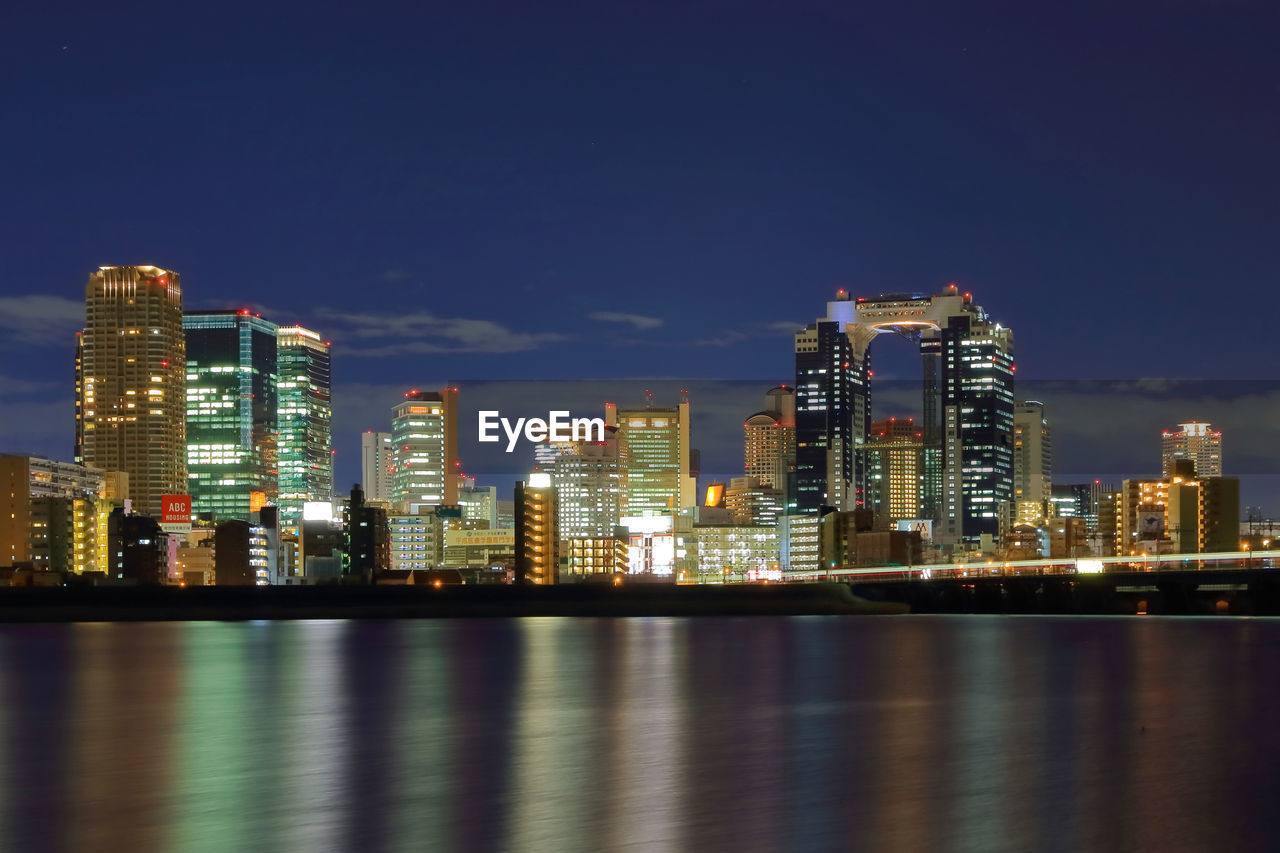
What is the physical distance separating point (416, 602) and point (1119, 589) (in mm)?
43400

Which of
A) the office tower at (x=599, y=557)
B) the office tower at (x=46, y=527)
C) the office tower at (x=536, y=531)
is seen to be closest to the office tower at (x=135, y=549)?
the office tower at (x=46, y=527)

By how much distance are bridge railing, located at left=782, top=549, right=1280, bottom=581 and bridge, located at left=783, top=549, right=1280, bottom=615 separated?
11 cm

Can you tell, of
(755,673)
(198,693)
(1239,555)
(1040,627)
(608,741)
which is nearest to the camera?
(608,741)

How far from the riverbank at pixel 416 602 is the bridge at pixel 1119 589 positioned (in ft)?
10.8

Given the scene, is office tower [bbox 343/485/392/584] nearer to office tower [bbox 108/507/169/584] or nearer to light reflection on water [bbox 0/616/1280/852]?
office tower [bbox 108/507/169/584]

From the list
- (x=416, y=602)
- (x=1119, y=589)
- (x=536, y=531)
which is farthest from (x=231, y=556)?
(x=1119, y=589)

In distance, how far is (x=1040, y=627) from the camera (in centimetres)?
6153

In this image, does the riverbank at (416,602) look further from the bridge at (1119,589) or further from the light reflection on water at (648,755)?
the light reflection on water at (648,755)

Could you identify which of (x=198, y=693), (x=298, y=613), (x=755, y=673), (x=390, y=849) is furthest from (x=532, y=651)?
(x=298, y=613)

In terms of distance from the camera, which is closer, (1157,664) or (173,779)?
Result: (173,779)

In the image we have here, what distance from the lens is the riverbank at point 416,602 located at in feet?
301

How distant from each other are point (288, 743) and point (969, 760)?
8598mm

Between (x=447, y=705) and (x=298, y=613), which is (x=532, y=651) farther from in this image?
(x=298, y=613)

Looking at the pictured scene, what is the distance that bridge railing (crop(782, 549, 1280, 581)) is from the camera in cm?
8894
